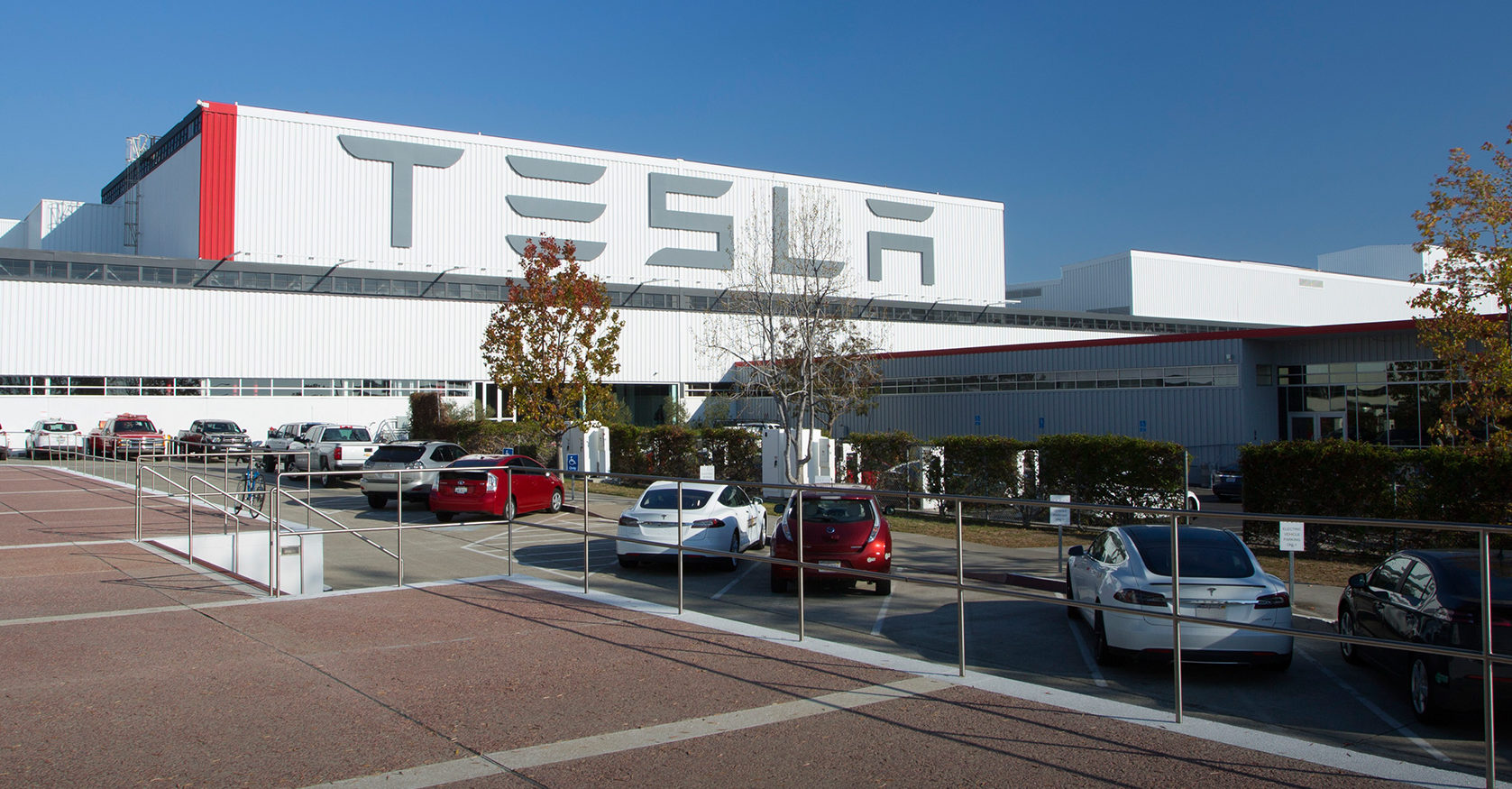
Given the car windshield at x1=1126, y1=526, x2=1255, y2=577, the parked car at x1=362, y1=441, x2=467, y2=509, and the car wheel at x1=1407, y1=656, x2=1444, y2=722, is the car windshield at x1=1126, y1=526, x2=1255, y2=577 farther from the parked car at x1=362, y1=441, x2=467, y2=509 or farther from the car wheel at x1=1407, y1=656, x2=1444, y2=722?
the parked car at x1=362, y1=441, x2=467, y2=509

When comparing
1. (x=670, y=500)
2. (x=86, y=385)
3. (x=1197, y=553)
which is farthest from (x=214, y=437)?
(x=1197, y=553)

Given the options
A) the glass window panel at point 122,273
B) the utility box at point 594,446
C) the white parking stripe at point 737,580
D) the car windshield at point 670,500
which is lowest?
the white parking stripe at point 737,580

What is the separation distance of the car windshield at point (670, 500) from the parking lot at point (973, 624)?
3.16 ft

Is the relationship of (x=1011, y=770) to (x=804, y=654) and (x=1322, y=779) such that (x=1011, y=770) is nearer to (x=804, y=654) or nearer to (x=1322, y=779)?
(x=1322, y=779)

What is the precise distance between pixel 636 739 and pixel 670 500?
11293 mm

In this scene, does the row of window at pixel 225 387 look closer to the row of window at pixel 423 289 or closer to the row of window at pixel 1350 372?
the row of window at pixel 423 289

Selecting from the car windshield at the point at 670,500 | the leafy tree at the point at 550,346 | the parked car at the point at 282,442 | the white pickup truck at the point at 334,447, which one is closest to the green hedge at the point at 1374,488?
the car windshield at the point at 670,500

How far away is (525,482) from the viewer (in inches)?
890

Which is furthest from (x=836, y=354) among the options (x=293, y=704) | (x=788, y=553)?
(x=293, y=704)

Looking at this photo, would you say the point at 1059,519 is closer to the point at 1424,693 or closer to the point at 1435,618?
the point at 1435,618

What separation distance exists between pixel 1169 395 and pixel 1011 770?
3133cm

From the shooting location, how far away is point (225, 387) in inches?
1769

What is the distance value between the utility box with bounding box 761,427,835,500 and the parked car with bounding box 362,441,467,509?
8369 mm

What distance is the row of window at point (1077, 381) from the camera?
1287 inches
